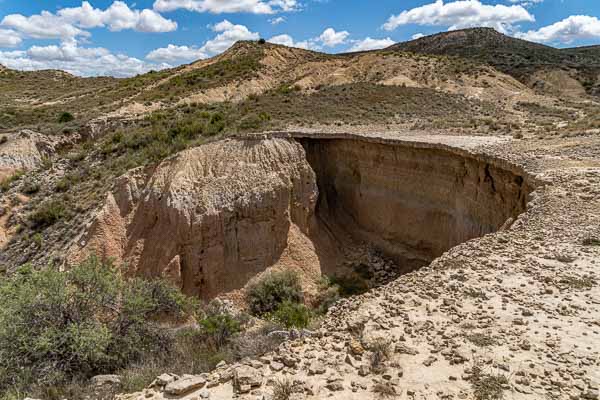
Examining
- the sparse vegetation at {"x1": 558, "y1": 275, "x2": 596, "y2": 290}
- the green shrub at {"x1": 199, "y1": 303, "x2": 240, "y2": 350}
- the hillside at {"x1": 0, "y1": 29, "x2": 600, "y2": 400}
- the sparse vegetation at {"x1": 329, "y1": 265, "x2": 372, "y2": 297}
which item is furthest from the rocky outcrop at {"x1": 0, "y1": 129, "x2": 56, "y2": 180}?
the sparse vegetation at {"x1": 558, "y1": 275, "x2": 596, "y2": 290}

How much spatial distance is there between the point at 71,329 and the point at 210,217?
9292 millimetres

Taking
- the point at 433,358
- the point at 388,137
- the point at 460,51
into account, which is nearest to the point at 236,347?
the point at 433,358

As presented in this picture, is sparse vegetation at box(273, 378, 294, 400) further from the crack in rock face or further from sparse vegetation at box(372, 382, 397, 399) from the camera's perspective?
the crack in rock face

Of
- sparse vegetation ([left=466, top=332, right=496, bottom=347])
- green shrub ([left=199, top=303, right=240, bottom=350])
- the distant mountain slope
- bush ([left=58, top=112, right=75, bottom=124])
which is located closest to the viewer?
sparse vegetation ([left=466, top=332, right=496, bottom=347])

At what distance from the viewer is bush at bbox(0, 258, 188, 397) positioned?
690 centimetres

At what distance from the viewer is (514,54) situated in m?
57.4

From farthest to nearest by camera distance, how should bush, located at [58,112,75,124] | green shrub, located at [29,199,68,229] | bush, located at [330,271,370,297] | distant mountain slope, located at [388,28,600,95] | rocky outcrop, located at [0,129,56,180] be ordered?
distant mountain slope, located at [388,28,600,95] → bush, located at [58,112,75,124] → rocky outcrop, located at [0,129,56,180] → green shrub, located at [29,199,68,229] → bush, located at [330,271,370,297]

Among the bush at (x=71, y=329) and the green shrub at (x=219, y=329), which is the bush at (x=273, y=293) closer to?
the green shrub at (x=219, y=329)

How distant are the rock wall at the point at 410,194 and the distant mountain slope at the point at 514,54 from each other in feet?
121

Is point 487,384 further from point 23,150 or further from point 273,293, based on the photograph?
point 23,150

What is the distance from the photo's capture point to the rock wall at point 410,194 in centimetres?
1339

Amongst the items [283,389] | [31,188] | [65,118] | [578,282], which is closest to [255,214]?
[578,282]

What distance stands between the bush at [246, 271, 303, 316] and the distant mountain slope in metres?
42.2

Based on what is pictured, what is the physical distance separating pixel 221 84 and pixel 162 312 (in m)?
34.3
